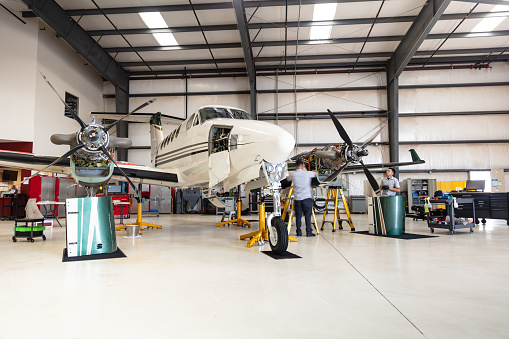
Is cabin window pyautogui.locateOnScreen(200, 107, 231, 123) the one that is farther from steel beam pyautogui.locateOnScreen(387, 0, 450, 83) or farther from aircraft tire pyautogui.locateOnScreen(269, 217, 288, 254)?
steel beam pyautogui.locateOnScreen(387, 0, 450, 83)

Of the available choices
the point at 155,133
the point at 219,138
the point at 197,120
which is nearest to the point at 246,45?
the point at 155,133

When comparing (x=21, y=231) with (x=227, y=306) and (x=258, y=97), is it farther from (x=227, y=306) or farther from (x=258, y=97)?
(x=258, y=97)

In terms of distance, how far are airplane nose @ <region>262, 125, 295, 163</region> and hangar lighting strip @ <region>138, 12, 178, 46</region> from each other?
12.1 metres

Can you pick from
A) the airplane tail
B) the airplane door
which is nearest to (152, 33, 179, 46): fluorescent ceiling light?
the airplane tail

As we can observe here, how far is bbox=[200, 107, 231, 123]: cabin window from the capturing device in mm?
7914

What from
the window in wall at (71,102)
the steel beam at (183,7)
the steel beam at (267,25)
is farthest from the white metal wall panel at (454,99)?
the window in wall at (71,102)

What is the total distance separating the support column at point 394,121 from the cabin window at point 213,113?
14.2 metres

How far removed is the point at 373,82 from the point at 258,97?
757cm

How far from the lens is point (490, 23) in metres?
16.0

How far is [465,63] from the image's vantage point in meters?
19.9

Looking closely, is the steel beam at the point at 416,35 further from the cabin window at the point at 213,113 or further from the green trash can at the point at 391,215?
the cabin window at the point at 213,113

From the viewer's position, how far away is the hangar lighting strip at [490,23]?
14953 millimetres

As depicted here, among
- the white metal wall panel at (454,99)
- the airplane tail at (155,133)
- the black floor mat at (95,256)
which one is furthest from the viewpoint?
the white metal wall panel at (454,99)

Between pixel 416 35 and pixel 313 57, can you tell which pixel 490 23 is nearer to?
pixel 416 35
